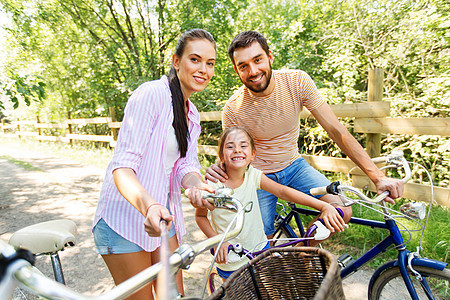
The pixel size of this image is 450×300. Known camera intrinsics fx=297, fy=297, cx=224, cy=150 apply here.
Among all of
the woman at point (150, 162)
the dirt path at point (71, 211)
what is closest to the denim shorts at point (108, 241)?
the woman at point (150, 162)

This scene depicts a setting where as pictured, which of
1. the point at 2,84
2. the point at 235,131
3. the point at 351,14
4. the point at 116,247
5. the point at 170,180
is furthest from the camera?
the point at 351,14

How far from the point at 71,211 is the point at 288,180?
12.8 ft

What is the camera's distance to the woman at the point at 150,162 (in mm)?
1398

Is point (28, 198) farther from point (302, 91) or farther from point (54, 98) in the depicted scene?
point (54, 98)

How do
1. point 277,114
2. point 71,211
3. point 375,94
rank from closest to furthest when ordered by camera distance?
point 277,114 < point 375,94 < point 71,211

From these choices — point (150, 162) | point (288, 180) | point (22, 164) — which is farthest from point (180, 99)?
point (22, 164)

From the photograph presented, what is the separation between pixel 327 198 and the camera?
2227mm

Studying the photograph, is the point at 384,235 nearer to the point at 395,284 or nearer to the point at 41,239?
the point at 395,284

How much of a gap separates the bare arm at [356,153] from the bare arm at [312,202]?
33cm

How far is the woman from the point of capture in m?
1.40

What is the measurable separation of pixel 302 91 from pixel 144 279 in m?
1.99

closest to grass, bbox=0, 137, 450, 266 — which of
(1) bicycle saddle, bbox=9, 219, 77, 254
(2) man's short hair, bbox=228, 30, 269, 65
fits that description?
(2) man's short hair, bbox=228, 30, 269, 65

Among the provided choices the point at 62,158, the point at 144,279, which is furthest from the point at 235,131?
the point at 62,158

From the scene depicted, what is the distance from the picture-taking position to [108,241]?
155 cm
